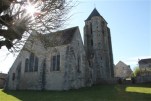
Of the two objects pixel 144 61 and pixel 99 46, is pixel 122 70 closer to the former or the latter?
pixel 144 61

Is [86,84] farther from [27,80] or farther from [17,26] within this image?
[17,26]

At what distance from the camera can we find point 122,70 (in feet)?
276

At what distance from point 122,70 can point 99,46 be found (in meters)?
40.6

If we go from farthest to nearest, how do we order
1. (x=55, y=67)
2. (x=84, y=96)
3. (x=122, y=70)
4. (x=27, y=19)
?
(x=122, y=70)
(x=55, y=67)
(x=84, y=96)
(x=27, y=19)

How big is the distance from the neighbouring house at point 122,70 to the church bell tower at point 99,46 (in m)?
34.1

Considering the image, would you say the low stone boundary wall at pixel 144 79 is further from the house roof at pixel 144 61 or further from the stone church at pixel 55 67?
the house roof at pixel 144 61

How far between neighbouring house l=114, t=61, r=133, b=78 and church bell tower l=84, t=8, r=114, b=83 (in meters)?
34.1

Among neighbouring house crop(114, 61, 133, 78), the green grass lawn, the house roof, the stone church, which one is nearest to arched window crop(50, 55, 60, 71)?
the stone church

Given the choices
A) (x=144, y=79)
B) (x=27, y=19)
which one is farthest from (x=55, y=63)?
(x=144, y=79)

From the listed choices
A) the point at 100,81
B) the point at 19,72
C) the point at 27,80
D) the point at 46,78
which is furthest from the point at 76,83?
the point at 100,81

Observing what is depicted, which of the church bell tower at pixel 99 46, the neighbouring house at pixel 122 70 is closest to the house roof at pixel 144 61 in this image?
the neighbouring house at pixel 122 70

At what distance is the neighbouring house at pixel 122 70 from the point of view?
82.9 m

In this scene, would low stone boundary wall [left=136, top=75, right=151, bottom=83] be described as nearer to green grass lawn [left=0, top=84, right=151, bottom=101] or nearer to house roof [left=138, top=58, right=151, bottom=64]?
green grass lawn [left=0, top=84, right=151, bottom=101]

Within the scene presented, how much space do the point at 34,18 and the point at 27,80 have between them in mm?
22021
